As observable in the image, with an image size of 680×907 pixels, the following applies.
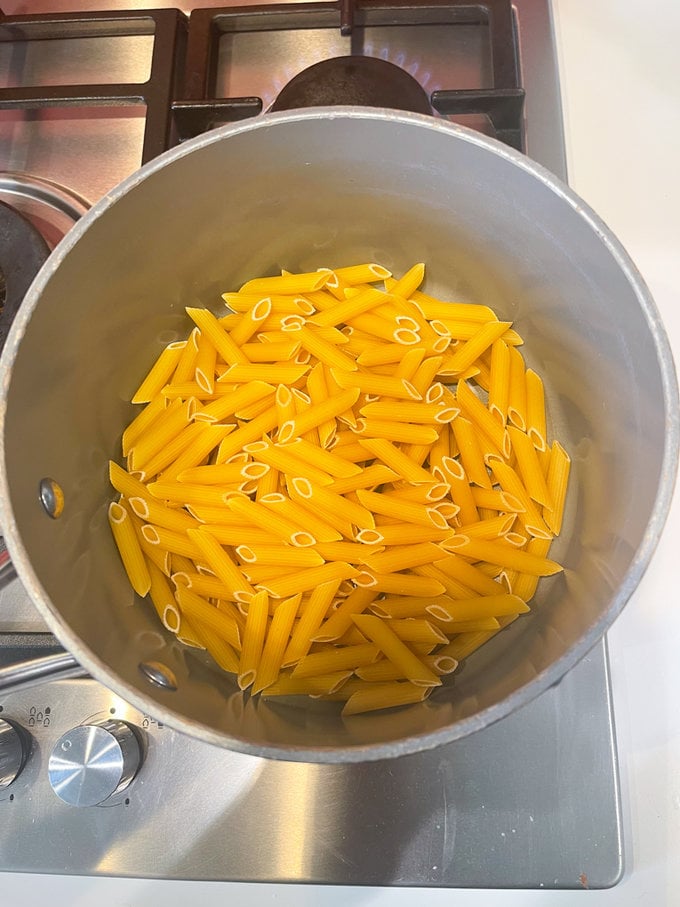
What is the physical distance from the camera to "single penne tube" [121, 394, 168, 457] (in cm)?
81

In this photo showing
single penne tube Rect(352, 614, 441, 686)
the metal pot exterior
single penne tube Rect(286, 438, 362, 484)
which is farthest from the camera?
single penne tube Rect(286, 438, 362, 484)

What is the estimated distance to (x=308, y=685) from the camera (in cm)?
71

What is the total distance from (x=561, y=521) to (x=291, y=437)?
12.2 inches

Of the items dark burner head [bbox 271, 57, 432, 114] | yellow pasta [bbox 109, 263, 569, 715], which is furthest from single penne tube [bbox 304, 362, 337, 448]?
dark burner head [bbox 271, 57, 432, 114]

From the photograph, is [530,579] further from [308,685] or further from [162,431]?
[162,431]

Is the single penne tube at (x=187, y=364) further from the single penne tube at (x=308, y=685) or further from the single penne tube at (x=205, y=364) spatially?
the single penne tube at (x=308, y=685)

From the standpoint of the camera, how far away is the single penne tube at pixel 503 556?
723 mm

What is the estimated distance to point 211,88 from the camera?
894mm

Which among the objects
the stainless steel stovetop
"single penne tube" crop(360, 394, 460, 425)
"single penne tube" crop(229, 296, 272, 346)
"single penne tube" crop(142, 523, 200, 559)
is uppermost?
"single penne tube" crop(229, 296, 272, 346)

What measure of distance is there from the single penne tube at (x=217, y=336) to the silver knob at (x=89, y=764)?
1.30 feet

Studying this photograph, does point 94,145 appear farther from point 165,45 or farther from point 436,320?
point 436,320

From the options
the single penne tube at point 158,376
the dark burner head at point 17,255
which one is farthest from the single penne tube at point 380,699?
the dark burner head at point 17,255

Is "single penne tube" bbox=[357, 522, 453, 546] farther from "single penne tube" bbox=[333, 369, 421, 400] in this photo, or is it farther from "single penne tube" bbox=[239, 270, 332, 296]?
"single penne tube" bbox=[239, 270, 332, 296]

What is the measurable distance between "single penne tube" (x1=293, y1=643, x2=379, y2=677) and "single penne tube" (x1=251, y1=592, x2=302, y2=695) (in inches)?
0.9
